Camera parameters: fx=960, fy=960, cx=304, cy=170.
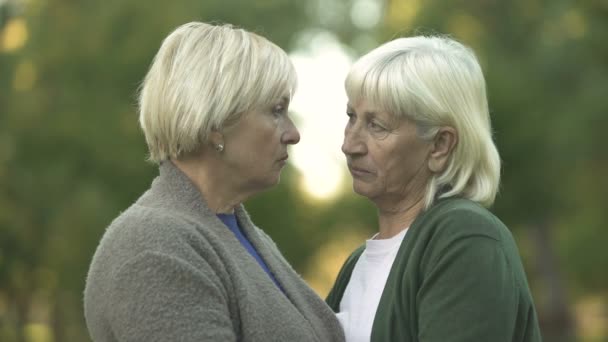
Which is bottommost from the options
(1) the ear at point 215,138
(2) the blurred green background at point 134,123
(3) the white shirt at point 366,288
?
(2) the blurred green background at point 134,123

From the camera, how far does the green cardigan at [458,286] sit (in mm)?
2713

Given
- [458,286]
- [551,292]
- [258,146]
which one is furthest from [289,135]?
[551,292]

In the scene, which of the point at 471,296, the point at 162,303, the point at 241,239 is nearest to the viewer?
the point at 162,303

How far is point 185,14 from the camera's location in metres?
15.0

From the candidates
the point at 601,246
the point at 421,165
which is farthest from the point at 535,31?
the point at 421,165

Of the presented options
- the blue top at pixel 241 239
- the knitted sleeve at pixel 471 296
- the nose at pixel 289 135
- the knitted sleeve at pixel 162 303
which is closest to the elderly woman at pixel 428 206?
the knitted sleeve at pixel 471 296

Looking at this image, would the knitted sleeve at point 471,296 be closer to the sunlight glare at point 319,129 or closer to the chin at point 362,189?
the chin at point 362,189

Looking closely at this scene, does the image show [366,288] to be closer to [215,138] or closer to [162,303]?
[215,138]

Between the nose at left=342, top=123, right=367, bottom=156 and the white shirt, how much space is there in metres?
0.31

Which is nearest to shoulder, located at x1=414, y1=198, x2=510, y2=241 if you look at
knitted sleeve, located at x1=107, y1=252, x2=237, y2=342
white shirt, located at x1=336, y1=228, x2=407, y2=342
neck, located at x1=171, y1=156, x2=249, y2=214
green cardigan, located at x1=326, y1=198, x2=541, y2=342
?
green cardigan, located at x1=326, y1=198, x2=541, y2=342

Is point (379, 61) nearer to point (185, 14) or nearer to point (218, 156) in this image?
point (218, 156)

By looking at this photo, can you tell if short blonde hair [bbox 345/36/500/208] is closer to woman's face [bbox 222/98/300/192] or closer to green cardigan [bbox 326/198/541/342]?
green cardigan [bbox 326/198/541/342]

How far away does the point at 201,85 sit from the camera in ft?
9.16

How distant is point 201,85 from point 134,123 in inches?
483
